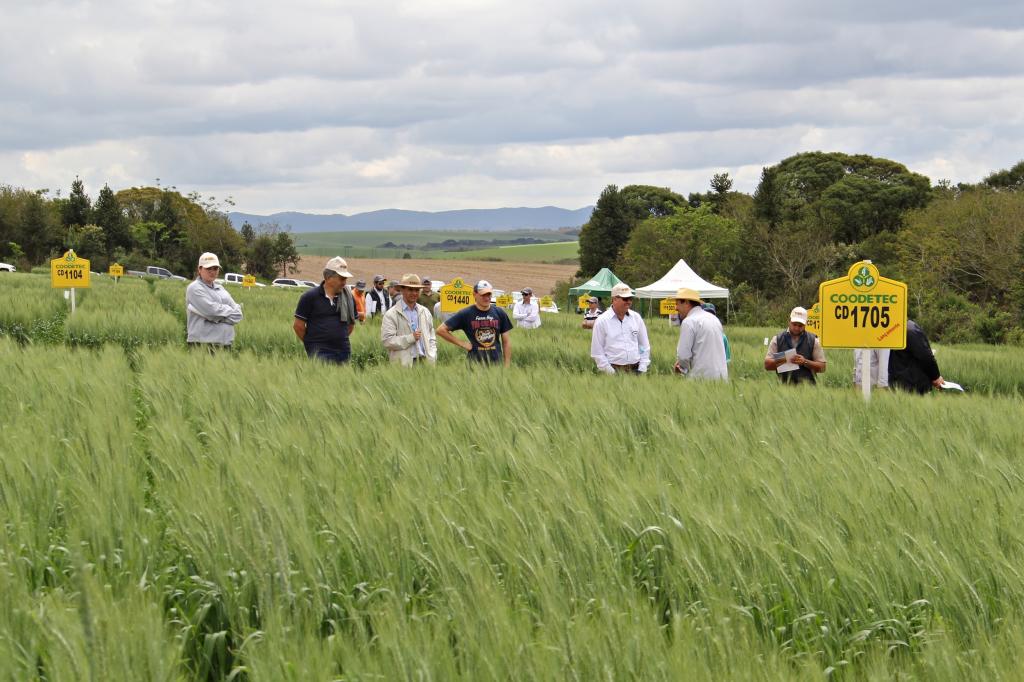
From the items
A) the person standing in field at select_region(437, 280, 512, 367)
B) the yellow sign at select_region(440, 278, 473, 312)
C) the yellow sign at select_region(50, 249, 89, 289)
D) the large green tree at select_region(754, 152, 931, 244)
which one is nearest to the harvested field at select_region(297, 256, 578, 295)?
the large green tree at select_region(754, 152, 931, 244)

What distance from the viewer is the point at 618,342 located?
39.2ft

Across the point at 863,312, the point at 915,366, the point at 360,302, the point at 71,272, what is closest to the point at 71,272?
the point at 71,272

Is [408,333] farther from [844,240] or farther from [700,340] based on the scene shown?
[844,240]

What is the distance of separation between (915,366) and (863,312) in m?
1.86

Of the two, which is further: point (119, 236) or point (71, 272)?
point (119, 236)

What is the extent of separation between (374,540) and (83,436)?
7.47 ft

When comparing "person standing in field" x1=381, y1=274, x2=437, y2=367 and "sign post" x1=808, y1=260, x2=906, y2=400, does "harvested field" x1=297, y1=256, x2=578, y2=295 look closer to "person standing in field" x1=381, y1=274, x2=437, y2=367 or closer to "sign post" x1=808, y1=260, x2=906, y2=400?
"person standing in field" x1=381, y1=274, x2=437, y2=367

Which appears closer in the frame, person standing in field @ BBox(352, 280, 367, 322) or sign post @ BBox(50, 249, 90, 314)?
person standing in field @ BBox(352, 280, 367, 322)

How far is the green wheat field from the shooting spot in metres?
2.75

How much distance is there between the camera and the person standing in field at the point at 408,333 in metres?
11.4

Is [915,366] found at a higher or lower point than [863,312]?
lower

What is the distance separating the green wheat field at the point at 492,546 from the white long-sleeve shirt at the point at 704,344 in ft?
13.0

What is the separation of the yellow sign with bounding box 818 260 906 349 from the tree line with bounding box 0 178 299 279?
84.9m

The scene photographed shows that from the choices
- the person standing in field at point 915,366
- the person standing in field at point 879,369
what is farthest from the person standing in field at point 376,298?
the person standing in field at point 915,366
